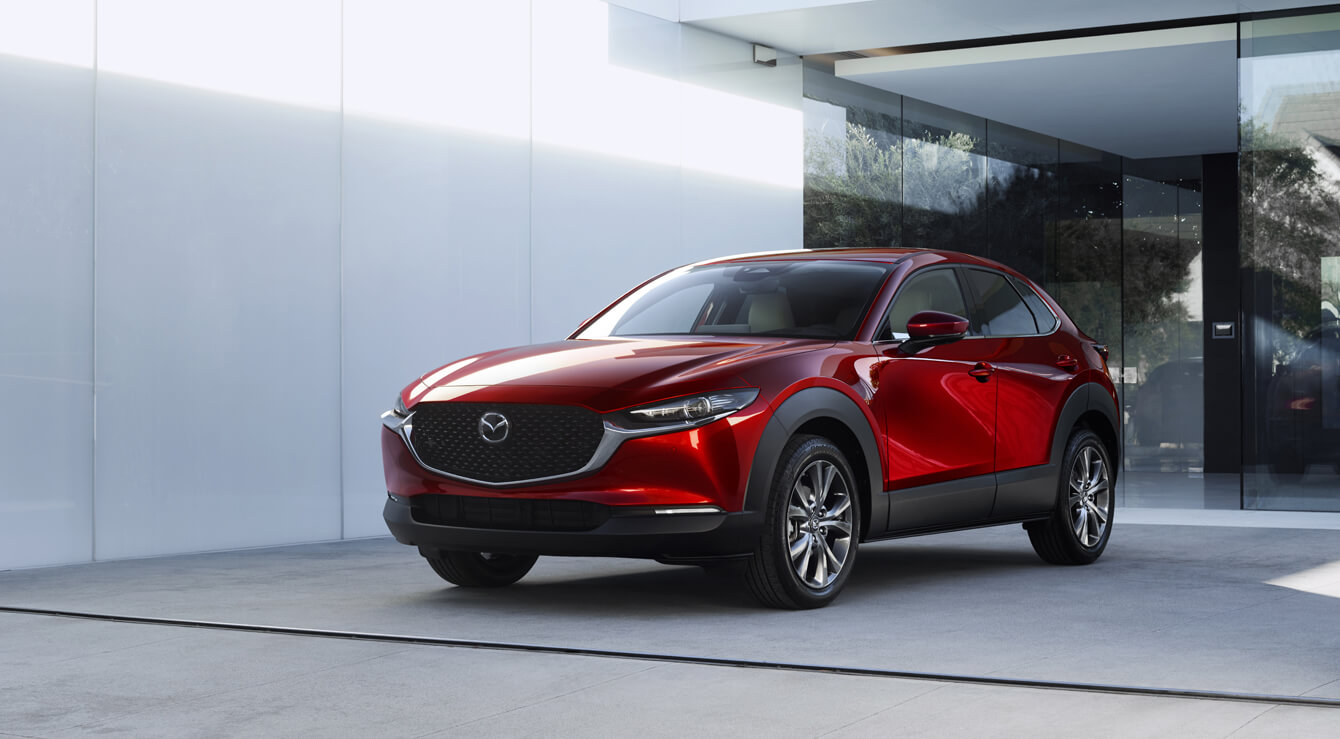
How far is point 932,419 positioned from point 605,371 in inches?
72.1

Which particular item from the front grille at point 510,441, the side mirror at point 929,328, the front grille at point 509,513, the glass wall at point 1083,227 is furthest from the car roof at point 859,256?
the glass wall at point 1083,227

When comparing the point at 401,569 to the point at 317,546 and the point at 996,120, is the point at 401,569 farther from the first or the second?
the point at 996,120

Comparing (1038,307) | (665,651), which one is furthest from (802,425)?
(1038,307)

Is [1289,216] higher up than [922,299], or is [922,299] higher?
[1289,216]

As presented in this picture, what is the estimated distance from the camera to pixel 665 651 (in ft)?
19.2

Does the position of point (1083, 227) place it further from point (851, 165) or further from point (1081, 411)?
point (1081, 411)

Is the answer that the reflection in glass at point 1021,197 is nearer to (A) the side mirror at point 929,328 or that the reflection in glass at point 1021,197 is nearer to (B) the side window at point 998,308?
(B) the side window at point 998,308

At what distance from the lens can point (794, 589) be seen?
6.84m

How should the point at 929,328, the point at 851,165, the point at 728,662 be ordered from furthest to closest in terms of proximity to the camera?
the point at 851,165, the point at 929,328, the point at 728,662

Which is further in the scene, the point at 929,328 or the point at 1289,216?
the point at 1289,216

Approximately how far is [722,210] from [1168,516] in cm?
522

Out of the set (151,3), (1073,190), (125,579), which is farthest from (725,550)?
(1073,190)

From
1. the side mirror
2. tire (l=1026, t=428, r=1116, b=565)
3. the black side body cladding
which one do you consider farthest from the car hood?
tire (l=1026, t=428, r=1116, b=565)

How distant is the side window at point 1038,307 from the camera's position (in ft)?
29.3
